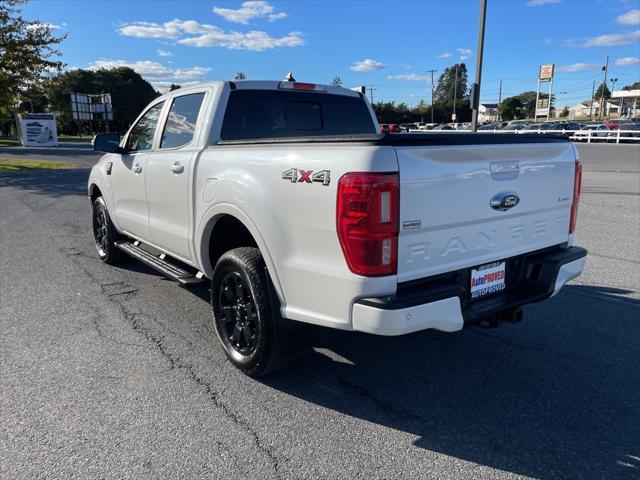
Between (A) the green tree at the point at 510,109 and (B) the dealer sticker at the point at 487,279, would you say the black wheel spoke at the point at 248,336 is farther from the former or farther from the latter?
(A) the green tree at the point at 510,109

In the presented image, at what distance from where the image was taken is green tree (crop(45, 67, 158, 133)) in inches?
2813

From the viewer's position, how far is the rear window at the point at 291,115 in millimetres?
4215

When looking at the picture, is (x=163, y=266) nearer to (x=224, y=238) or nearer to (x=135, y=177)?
(x=224, y=238)

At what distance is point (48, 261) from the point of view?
6574 mm

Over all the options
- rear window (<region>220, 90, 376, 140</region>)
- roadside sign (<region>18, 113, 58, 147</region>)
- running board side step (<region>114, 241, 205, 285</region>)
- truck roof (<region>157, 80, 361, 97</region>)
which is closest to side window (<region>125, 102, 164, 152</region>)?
truck roof (<region>157, 80, 361, 97</region>)

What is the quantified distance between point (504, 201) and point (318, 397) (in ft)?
5.63

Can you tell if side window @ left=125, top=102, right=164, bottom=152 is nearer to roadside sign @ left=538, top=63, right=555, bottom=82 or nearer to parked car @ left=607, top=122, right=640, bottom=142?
parked car @ left=607, top=122, right=640, bottom=142

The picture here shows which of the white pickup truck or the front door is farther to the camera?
the front door

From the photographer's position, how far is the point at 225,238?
13.3ft

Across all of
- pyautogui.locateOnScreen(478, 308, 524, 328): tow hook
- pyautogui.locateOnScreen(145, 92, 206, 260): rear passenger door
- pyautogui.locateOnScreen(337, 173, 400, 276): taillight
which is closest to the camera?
pyautogui.locateOnScreen(337, 173, 400, 276): taillight

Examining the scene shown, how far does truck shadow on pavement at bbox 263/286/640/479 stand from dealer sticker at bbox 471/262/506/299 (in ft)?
2.27

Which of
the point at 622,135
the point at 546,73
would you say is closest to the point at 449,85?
the point at 546,73

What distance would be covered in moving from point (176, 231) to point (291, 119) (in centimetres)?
143

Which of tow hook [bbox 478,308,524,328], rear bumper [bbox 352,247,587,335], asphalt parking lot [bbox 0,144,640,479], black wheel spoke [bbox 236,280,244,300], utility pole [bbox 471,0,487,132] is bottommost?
asphalt parking lot [bbox 0,144,640,479]
